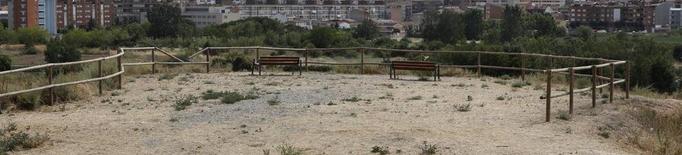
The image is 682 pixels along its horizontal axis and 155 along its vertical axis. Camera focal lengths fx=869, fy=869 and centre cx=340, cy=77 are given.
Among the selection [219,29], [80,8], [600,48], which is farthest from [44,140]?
[80,8]

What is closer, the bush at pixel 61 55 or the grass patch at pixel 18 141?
the grass patch at pixel 18 141

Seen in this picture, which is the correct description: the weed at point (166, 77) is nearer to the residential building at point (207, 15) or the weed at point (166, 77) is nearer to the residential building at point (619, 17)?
the residential building at point (619, 17)

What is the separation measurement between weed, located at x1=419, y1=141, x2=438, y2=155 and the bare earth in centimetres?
8

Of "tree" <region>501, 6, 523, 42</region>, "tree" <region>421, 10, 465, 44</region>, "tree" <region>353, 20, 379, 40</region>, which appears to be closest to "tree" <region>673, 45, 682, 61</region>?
"tree" <region>501, 6, 523, 42</region>

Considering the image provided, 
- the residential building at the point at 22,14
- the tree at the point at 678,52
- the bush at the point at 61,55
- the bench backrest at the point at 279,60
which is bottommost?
the tree at the point at 678,52

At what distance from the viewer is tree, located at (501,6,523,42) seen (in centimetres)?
7631

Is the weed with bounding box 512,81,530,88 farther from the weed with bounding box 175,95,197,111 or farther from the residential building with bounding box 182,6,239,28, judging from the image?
the residential building with bounding box 182,6,239,28

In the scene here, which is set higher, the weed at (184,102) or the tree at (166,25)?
the tree at (166,25)

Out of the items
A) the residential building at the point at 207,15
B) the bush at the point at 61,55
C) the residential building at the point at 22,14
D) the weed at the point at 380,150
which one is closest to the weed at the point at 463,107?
the weed at the point at 380,150

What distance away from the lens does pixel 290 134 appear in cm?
1099

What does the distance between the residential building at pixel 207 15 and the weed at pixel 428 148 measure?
12157 centimetres

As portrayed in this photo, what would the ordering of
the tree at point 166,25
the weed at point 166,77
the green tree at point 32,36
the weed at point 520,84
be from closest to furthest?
the weed at point 520,84
the weed at point 166,77
the green tree at point 32,36
the tree at point 166,25

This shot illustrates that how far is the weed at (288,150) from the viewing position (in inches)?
→ 365

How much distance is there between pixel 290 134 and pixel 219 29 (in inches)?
2428
